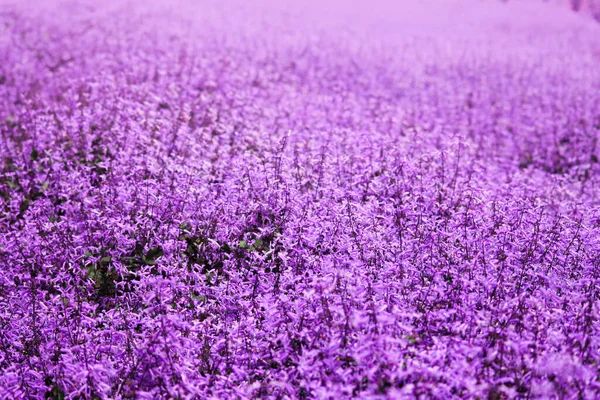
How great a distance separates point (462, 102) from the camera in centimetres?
1318

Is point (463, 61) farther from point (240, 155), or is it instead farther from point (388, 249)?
point (388, 249)

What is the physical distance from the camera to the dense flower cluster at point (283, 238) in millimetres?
4332

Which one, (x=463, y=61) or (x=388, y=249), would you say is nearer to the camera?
(x=388, y=249)

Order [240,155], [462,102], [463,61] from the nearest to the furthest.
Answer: [240,155] < [462,102] < [463,61]

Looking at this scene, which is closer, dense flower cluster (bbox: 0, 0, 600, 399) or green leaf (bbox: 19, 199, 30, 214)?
dense flower cluster (bbox: 0, 0, 600, 399)

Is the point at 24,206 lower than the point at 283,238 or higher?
lower

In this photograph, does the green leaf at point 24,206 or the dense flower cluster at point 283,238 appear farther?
the green leaf at point 24,206

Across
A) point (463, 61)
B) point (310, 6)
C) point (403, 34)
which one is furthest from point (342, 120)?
point (310, 6)

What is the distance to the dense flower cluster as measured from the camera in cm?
433

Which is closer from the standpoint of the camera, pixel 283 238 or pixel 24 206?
pixel 283 238

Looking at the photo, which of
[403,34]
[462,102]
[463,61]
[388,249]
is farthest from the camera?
[403,34]

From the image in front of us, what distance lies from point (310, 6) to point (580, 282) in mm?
27010

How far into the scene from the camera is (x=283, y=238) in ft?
19.7

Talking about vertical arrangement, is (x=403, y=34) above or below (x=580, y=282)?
above
